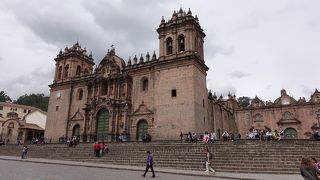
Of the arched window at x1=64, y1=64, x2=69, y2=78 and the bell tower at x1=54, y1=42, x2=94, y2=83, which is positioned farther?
the arched window at x1=64, y1=64, x2=69, y2=78

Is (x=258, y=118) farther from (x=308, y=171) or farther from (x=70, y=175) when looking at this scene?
(x=308, y=171)

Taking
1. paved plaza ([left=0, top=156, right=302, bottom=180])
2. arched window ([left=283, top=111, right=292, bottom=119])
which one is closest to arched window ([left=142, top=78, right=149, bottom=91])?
paved plaza ([left=0, top=156, right=302, bottom=180])

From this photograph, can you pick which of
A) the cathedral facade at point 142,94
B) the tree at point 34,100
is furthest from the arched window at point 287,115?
the tree at point 34,100

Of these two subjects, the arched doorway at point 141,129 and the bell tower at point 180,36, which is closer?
the bell tower at point 180,36

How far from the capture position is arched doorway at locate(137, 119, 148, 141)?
27281 mm

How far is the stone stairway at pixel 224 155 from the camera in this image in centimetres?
1452

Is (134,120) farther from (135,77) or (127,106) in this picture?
(135,77)

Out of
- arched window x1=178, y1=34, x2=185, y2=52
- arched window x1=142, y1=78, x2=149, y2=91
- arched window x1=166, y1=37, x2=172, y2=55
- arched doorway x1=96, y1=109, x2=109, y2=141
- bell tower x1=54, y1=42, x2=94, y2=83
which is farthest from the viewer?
bell tower x1=54, y1=42, x2=94, y2=83

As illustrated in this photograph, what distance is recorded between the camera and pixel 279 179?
11461mm

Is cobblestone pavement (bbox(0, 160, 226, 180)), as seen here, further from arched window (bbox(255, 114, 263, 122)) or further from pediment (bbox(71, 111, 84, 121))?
arched window (bbox(255, 114, 263, 122))

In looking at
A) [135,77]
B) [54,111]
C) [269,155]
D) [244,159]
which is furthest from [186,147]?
[54,111]

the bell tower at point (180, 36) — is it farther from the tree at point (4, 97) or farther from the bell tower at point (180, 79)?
the tree at point (4, 97)

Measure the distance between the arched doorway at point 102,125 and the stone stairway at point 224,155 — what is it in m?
7.60

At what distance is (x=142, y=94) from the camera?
28.5 metres
